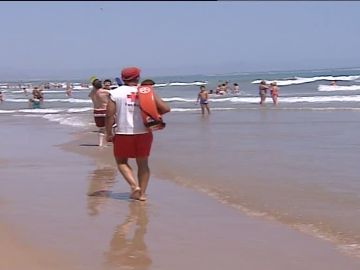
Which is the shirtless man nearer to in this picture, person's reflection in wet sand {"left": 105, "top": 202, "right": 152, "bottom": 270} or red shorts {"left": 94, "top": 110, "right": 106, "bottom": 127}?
red shorts {"left": 94, "top": 110, "right": 106, "bottom": 127}

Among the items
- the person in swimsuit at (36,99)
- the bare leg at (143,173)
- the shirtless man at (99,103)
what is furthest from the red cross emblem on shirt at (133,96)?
the person in swimsuit at (36,99)

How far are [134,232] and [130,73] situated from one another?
1930 mm

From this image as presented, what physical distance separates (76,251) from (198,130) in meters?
12.2

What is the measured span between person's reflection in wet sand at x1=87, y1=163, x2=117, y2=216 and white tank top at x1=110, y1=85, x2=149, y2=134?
0.83 m

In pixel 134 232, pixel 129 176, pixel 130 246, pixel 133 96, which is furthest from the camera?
pixel 129 176

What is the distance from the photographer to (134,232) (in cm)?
549

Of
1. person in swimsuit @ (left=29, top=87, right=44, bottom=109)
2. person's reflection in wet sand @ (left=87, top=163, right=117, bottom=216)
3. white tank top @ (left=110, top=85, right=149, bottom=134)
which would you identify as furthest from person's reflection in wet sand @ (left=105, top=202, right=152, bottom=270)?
person in swimsuit @ (left=29, top=87, right=44, bottom=109)

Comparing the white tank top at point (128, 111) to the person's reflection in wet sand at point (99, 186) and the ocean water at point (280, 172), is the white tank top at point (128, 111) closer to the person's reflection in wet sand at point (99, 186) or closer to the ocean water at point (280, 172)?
the person's reflection in wet sand at point (99, 186)

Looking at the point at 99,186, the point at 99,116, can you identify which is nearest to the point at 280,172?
the point at 99,186

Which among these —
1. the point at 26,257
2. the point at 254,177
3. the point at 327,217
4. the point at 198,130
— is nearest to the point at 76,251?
the point at 26,257

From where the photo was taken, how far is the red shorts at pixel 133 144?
22.2 feet

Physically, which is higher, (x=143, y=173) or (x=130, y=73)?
(x=130, y=73)

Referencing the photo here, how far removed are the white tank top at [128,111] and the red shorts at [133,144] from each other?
0.18 ft

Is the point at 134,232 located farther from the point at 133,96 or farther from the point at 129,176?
the point at 133,96
